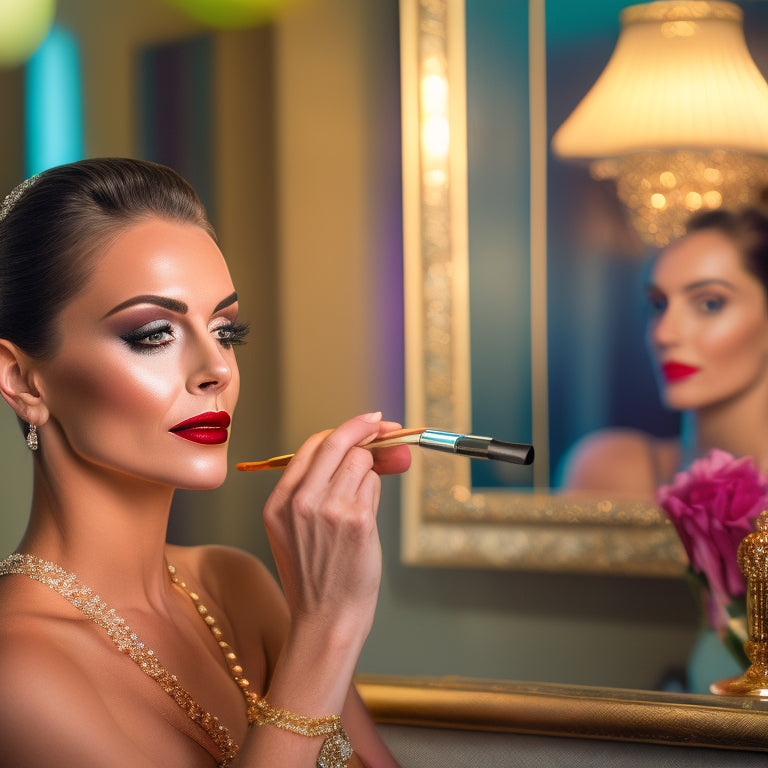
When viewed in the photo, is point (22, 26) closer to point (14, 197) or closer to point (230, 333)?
point (14, 197)

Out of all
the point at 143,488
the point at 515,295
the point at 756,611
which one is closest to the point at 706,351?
the point at 515,295

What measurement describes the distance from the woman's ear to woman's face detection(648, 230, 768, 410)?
0.96 m

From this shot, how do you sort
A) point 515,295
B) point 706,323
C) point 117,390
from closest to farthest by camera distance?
point 117,390 < point 706,323 < point 515,295

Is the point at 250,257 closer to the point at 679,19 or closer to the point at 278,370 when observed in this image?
the point at 278,370

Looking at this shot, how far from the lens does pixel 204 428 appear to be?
100 cm

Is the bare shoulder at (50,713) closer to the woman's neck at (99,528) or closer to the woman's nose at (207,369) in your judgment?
the woman's neck at (99,528)

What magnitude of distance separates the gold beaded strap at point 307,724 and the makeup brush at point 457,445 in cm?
22

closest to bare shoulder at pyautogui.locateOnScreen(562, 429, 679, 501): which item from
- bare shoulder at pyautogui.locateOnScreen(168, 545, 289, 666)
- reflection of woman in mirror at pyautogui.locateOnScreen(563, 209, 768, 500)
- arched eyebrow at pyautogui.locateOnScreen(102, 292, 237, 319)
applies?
reflection of woman in mirror at pyautogui.locateOnScreen(563, 209, 768, 500)

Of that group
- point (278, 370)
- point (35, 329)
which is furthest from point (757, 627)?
point (278, 370)

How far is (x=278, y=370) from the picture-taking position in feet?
6.46

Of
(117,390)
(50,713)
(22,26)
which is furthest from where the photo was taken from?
(22,26)

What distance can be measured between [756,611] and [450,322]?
77cm

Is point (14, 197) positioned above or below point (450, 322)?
above

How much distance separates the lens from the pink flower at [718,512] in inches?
49.7
